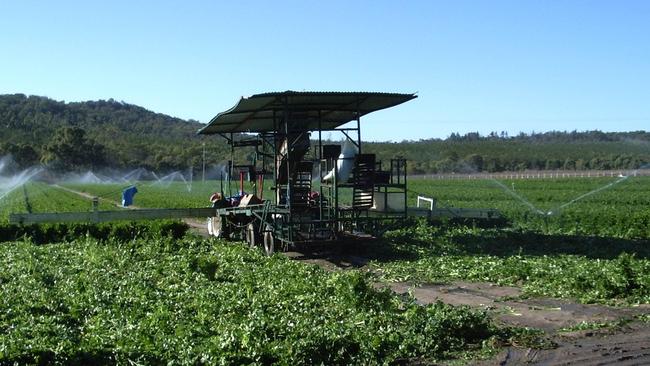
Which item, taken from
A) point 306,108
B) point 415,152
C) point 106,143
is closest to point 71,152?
point 106,143

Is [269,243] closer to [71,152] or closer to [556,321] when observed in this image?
[556,321]

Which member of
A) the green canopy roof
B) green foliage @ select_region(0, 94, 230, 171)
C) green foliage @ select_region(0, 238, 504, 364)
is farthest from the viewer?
green foliage @ select_region(0, 94, 230, 171)

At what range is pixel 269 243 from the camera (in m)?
20.8

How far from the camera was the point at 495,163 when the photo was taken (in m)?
104

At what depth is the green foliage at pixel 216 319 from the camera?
27.8 ft

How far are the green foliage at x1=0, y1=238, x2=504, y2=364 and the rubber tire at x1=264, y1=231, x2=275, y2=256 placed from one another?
4969 millimetres

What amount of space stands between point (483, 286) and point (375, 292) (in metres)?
3.92

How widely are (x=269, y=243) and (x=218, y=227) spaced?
548cm

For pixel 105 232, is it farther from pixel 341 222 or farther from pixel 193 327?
pixel 193 327

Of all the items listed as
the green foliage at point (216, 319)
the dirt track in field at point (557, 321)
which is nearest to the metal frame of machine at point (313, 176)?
the green foliage at point (216, 319)

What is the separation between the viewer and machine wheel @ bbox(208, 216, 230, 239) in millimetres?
25062

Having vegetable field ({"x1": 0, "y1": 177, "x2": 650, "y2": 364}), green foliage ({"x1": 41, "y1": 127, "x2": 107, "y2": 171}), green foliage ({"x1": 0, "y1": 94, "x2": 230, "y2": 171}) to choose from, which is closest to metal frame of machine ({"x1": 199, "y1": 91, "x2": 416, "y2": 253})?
vegetable field ({"x1": 0, "y1": 177, "x2": 650, "y2": 364})

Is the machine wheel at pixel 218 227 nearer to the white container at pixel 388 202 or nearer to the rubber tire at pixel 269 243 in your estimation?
the rubber tire at pixel 269 243

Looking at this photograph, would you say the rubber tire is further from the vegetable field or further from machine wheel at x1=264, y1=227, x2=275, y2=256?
the vegetable field
